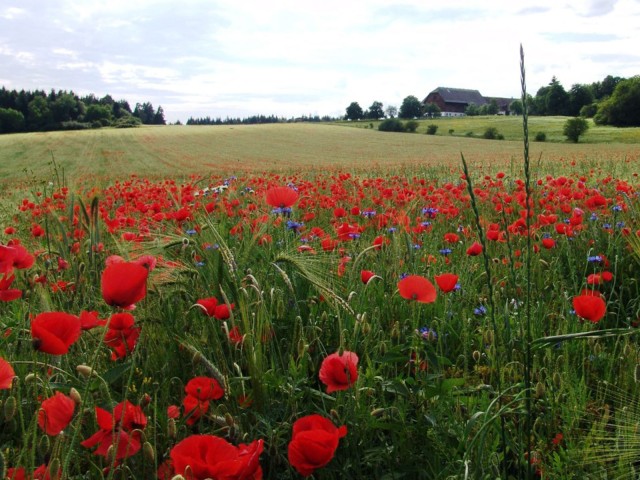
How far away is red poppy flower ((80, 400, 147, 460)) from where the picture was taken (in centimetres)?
104

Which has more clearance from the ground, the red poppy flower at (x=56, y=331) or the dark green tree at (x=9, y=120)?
the dark green tree at (x=9, y=120)

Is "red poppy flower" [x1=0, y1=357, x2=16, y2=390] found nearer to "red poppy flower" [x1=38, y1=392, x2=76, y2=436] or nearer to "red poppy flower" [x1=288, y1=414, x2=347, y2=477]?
"red poppy flower" [x1=38, y1=392, x2=76, y2=436]

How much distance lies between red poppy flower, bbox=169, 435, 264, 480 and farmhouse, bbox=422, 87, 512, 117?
105540mm

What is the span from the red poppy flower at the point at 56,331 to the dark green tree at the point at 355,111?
3394 inches

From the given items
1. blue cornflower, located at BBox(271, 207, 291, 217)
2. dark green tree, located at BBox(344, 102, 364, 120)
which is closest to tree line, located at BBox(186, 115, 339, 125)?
dark green tree, located at BBox(344, 102, 364, 120)

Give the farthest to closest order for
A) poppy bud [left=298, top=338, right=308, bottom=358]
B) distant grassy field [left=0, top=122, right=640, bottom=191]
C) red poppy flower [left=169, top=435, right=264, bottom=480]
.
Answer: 1. distant grassy field [left=0, top=122, right=640, bottom=191]
2. poppy bud [left=298, top=338, right=308, bottom=358]
3. red poppy flower [left=169, top=435, right=264, bottom=480]

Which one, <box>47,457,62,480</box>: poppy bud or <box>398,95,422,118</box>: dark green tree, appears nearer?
<box>47,457,62,480</box>: poppy bud

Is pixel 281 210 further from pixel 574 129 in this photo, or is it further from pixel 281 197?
pixel 574 129

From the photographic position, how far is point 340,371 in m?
1.24

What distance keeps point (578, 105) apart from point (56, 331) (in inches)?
3262

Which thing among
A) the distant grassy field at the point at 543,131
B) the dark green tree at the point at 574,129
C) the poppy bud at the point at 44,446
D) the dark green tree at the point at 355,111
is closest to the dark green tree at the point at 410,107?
the dark green tree at the point at 355,111

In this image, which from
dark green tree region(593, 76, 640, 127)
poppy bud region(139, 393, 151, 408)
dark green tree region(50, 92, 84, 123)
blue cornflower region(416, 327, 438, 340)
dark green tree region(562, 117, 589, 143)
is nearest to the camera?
poppy bud region(139, 393, 151, 408)

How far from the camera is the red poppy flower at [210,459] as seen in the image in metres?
0.83

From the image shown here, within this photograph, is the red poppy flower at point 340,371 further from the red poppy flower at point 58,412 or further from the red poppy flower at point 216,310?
the red poppy flower at point 58,412
